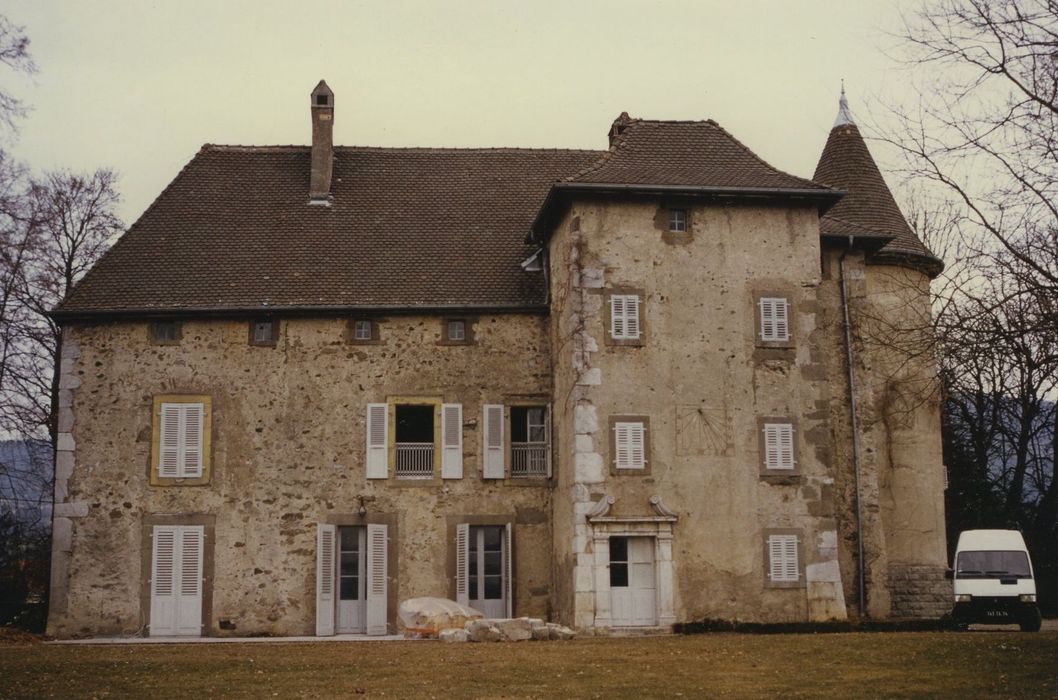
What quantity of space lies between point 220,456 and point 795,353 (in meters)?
11.3

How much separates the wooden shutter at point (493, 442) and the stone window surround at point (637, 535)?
304 cm

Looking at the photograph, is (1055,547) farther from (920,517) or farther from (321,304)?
(321,304)

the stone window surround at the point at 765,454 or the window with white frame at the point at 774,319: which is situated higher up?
the window with white frame at the point at 774,319

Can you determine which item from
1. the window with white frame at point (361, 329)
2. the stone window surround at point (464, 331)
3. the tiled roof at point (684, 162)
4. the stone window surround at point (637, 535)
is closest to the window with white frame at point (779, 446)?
the stone window surround at point (637, 535)

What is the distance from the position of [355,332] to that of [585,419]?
538 cm

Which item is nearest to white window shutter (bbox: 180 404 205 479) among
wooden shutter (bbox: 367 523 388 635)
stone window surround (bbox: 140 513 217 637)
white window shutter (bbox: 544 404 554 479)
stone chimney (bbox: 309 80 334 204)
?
stone window surround (bbox: 140 513 217 637)

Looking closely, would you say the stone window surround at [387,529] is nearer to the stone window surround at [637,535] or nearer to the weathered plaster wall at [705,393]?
the weathered plaster wall at [705,393]

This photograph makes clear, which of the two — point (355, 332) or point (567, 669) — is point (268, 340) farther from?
point (567, 669)

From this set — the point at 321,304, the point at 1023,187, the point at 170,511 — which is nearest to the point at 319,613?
the point at 170,511

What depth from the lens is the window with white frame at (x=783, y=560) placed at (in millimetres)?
24125

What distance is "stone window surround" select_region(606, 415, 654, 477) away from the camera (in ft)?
79.3

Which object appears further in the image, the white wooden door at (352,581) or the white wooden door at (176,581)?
the white wooden door at (352,581)

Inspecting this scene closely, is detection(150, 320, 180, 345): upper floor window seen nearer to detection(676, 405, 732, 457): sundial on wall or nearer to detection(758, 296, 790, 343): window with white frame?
detection(676, 405, 732, 457): sundial on wall

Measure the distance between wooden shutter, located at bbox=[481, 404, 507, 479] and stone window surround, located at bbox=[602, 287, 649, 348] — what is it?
10.4 ft
